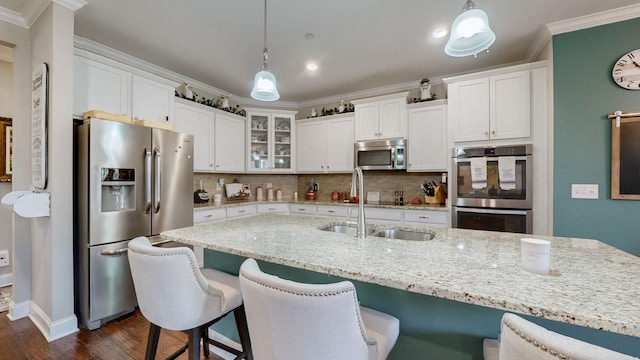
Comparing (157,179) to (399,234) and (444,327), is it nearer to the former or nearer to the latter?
(399,234)

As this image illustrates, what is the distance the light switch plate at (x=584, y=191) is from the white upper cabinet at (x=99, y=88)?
14.2ft

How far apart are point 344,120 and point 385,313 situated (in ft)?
10.8

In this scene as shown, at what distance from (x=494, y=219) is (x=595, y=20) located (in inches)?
75.4

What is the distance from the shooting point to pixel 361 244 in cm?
137

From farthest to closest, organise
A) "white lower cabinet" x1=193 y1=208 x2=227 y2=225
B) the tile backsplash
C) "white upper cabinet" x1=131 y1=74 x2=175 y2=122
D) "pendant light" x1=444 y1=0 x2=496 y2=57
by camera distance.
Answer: the tile backsplash
"white lower cabinet" x1=193 y1=208 x2=227 y2=225
"white upper cabinet" x1=131 y1=74 x2=175 y2=122
"pendant light" x1=444 y1=0 x2=496 y2=57

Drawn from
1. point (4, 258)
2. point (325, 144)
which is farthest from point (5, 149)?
point (325, 144)

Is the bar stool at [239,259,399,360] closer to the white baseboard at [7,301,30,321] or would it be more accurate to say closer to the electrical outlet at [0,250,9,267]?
the white baseboard at [7,301,30,321]

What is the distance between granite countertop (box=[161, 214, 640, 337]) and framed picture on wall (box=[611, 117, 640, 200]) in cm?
138

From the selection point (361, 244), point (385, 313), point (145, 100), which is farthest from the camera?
point (145, 100)

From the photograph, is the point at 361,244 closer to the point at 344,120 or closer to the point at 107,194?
the point at 107,194

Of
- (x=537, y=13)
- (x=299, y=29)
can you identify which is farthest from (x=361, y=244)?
(x=537, y=13)

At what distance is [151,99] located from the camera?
9.58ft

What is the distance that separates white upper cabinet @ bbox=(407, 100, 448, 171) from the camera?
339 cm

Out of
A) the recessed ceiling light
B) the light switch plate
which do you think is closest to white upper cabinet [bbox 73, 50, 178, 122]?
the recessed ceiling light
